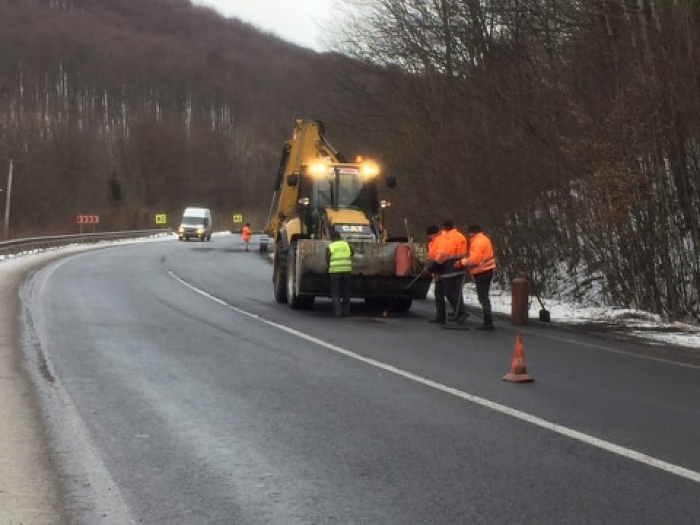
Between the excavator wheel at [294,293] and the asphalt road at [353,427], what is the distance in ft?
9.40

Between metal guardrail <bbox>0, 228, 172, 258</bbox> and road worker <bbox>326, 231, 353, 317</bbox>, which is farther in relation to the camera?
metal guardrail <bbox>0, 228, 172, 258</bbox>

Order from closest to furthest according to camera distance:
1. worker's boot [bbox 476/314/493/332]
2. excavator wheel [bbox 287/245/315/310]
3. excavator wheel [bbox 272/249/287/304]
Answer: worker's boot [bbox 476/314/493/332] → excavator wheel [bbox 287/245/315/310] → excavator wheel [bbox 272/249/287/304]

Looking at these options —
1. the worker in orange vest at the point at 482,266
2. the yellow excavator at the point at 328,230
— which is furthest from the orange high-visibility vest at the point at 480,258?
the yellow excavator at the point at 328,230

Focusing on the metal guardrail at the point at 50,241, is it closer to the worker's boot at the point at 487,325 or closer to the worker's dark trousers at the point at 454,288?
the worker's dark trousers at the point at 454,288

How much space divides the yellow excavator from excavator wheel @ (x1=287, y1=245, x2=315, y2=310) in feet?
0.06

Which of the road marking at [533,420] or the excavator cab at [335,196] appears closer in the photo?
the road marking at [533,420]

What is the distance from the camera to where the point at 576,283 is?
803 inches

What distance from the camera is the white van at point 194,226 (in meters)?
64.4

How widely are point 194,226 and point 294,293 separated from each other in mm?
48370

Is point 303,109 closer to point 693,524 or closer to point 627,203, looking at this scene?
point 627,203

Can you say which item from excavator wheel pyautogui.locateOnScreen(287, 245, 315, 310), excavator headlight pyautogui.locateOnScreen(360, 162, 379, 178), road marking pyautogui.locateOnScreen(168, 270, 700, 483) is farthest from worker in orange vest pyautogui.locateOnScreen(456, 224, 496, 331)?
excavator headlight pyautogui.locateOnScreen(360, 162, 379, 178)

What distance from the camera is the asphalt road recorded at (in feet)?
17.5

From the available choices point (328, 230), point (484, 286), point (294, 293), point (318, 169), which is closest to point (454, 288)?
point (484, 286)

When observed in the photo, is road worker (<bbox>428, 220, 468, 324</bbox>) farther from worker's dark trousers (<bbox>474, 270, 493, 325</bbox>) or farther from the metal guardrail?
the metal guardrail
